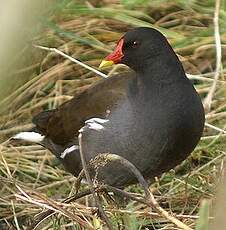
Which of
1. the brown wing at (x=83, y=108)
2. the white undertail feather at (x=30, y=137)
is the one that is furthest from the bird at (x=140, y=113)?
the white undertail feather at (x=30, y=137)

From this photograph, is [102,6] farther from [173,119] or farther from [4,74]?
[4,74]

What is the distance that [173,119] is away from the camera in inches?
107

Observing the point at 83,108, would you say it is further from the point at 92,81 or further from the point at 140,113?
the point at 92,81

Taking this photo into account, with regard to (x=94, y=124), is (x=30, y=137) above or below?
below

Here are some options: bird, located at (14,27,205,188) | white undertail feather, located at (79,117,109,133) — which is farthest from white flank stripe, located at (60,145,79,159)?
white undertail feather, located at (79,117,109,133)

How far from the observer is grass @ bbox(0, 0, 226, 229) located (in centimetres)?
330

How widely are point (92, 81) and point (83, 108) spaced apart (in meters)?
0.99

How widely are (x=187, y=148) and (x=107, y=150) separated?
12.0 inches

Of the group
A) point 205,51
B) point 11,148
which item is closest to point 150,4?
point 205,51

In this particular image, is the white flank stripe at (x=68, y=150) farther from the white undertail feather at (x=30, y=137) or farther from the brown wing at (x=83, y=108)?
the white undertail feather at (x=30, y=137)

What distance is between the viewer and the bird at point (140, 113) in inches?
107

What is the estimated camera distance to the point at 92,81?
406cm

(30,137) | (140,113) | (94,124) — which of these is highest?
(140,113)

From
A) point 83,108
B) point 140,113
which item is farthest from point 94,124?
point 140,113
